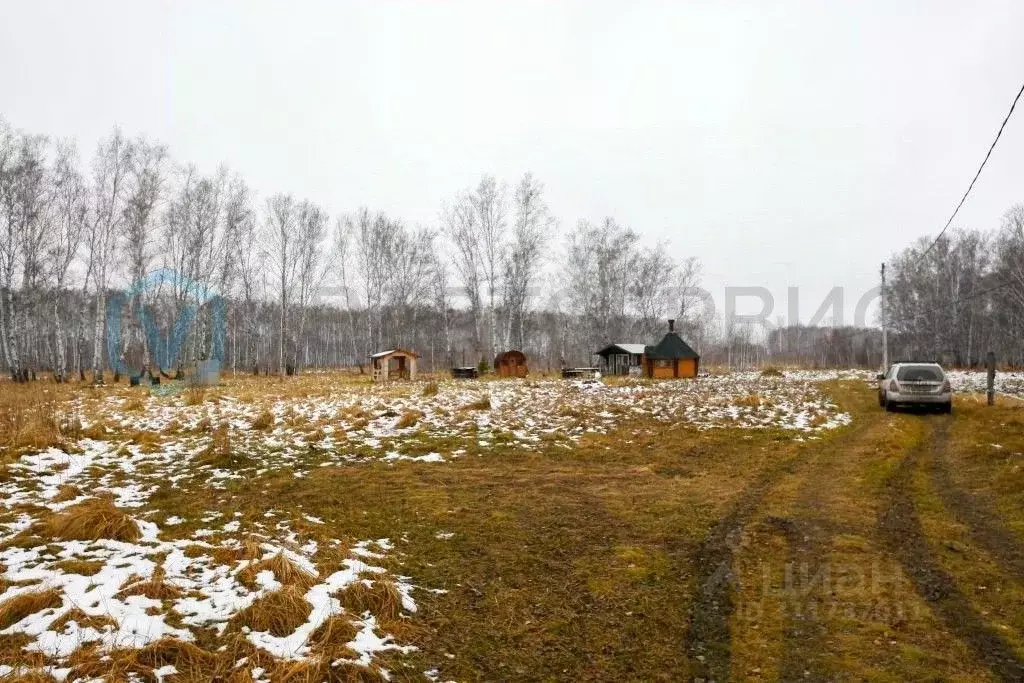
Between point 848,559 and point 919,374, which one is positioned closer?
point 848,559

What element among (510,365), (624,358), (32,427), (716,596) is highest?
(624,358)

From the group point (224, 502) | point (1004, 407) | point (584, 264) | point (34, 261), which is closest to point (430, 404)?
point (224, 502)

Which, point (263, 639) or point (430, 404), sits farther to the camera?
point (430, 404)

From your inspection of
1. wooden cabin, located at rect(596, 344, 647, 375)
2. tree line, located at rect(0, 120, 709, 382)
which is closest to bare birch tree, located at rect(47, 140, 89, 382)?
tree line, located at rect(0, 120, 709, 382)

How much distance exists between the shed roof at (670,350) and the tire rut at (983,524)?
28013 mm

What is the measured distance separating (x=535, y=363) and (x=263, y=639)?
66753 millimetres

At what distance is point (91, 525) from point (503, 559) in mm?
4178

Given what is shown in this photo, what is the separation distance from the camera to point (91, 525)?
567cm

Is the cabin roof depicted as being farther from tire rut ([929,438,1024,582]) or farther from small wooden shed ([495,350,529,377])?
tire rut ([929,438,1024,582])

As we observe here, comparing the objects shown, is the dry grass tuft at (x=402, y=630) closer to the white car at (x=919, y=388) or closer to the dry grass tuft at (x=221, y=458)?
the dry grass tuft at (x=221, y=458)

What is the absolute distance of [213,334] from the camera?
144ft

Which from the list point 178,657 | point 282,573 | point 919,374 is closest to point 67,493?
point 282,573

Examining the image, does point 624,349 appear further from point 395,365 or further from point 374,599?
point 374,599

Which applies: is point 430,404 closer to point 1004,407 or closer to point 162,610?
point 162,610
